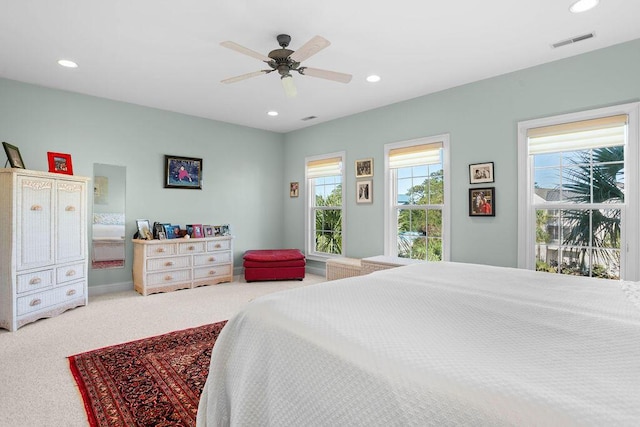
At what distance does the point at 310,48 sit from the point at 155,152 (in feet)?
11.2

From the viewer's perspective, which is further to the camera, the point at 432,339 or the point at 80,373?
the point at 80,373

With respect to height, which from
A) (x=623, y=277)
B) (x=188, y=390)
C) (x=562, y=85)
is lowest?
(x=188, y=390)

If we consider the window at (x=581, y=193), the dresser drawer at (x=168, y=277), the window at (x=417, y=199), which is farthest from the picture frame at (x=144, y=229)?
the window at (x=581, y=193)

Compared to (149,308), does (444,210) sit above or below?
above

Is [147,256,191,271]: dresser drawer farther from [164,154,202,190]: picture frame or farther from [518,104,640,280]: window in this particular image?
[518,104,640,280]: window

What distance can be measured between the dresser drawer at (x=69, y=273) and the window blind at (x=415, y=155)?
403 cm

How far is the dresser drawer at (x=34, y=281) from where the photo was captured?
3.23 meters

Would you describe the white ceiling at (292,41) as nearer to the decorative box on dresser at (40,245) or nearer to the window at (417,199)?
the window at (417,199)

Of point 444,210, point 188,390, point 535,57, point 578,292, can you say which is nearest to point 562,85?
point 535,57

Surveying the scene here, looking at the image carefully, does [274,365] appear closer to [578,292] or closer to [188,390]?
[188,390]

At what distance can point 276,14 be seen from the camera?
2.56 metres

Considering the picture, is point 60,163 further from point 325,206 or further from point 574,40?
point 574,40

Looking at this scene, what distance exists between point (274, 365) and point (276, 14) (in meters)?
2.44

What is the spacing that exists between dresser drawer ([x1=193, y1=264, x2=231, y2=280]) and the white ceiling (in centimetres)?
245
